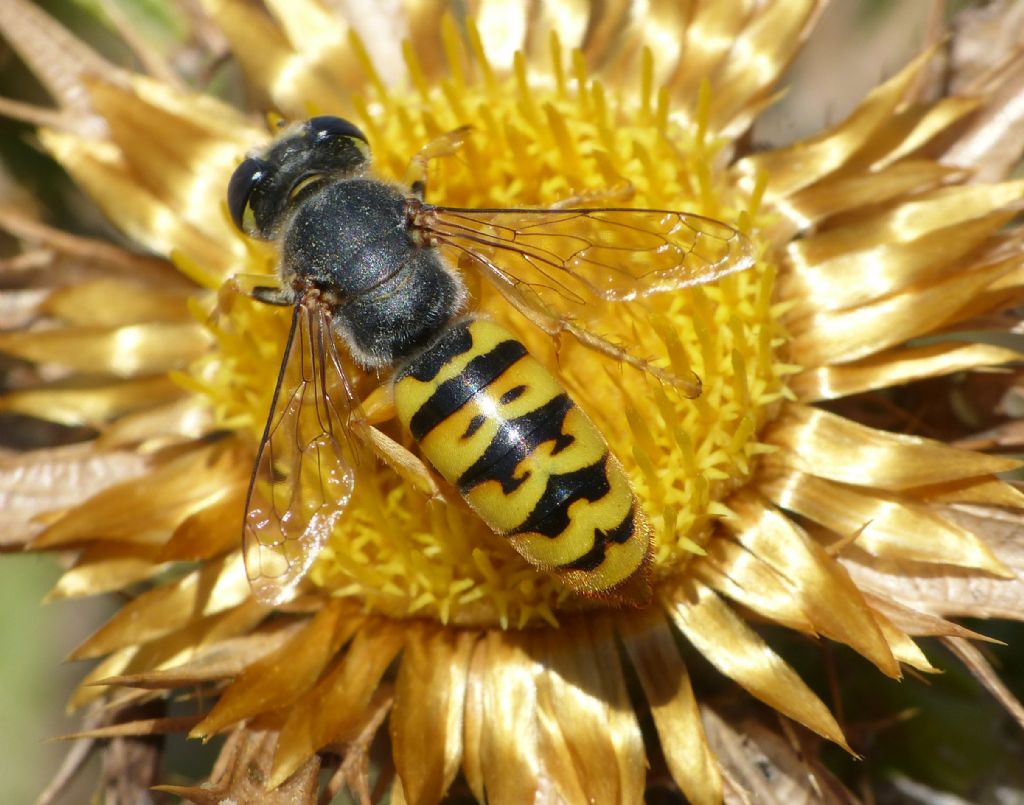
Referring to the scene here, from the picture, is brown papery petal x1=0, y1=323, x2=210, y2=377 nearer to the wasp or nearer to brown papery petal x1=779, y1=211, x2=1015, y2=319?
the wasp

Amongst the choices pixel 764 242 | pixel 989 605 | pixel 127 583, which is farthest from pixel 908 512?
pixel 127 583

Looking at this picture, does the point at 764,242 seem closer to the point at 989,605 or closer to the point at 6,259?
the point at 989,605

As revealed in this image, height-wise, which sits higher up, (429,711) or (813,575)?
(429,711)

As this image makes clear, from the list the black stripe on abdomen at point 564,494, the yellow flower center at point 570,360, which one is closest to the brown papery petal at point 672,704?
the yellow flower center at point 570,360

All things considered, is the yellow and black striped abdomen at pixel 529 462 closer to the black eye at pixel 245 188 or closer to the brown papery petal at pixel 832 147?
the black eye at pixel 245 188

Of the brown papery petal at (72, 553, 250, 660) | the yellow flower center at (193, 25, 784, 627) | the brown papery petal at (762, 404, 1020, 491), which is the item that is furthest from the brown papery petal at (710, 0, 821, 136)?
the brown papery petal at (72, 553, 250, 660)

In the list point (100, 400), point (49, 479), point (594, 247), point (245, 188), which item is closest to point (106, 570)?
point (49, 479)

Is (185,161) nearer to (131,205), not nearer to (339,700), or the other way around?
(131,205)
